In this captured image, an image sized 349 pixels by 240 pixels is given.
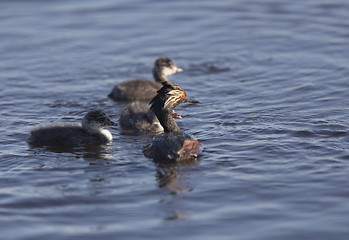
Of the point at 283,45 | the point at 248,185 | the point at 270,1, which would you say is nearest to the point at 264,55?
the point at 283,45

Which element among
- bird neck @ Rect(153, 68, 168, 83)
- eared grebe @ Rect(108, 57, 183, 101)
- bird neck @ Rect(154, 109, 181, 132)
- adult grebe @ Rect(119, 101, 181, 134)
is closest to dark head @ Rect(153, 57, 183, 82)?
bird neck @ Rect(153, 68, 168, 83)

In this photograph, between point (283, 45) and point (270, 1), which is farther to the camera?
point (270, 1)

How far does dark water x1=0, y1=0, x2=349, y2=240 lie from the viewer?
7195mm

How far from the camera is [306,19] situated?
16984 mm

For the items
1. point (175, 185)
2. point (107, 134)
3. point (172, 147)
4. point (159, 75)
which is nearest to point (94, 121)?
point (107, 134)

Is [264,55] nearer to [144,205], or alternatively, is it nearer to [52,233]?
[144,205]

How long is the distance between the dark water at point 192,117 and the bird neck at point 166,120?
404 millimetres

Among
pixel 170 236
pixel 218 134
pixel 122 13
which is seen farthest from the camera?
pixel 122 13

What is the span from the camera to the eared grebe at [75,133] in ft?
31.6

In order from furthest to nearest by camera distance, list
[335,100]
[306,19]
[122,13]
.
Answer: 1. [122,13]
2. [306,19]
3. [335,100]

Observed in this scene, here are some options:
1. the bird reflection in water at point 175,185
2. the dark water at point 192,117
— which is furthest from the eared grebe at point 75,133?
the bird reflection in water at point 175,185

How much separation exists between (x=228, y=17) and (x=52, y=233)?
39.0 ft

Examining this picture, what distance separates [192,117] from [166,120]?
131cm

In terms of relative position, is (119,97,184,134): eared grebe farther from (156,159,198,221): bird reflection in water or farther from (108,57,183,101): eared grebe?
(156,159,198,221): bird reflection in water
